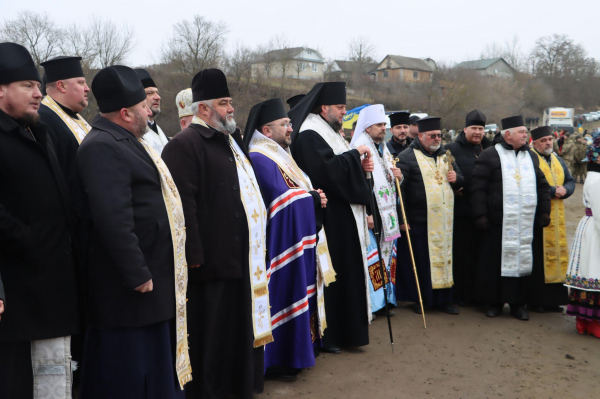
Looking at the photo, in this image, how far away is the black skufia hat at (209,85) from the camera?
11.6 feet

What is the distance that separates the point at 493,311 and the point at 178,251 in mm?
4383

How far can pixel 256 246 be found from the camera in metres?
3.64

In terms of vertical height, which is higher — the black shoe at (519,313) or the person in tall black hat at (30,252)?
the person in tall black hat at (30,252)

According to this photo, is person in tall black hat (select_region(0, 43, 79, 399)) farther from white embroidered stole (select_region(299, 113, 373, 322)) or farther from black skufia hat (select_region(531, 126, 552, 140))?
black skufia hat (select_region(531, 126, 552, 140))

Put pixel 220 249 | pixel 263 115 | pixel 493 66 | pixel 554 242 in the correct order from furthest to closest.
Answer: pixel 493 66, pixel 554 242, pixel 263 115, pixel 220 249

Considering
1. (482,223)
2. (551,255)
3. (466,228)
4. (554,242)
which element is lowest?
(551,255)

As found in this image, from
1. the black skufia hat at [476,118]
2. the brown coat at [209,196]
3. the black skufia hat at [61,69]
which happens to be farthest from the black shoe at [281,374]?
the black skufia hat at [476,118]

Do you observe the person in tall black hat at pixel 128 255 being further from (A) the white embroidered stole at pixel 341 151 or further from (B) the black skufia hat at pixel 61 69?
(A) the white embroidered stole at pixel 341 151

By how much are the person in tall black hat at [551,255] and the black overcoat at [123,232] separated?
4.80 metres

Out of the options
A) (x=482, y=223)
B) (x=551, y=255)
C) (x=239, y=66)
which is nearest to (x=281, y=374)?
(x=482, y=223)

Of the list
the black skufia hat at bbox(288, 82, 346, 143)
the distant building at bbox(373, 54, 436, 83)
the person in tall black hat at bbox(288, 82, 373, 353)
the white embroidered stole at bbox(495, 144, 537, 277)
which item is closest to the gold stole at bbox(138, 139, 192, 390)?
the person in tall black hat at bbox(288, 82, 373, 353)

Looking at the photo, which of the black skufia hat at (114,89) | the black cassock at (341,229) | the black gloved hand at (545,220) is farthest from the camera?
the black gloved hand at (545,220)

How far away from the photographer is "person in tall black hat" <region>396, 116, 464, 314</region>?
19.5 ft

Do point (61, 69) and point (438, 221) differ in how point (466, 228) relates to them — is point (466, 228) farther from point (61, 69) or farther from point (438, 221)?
point (61, 69)
